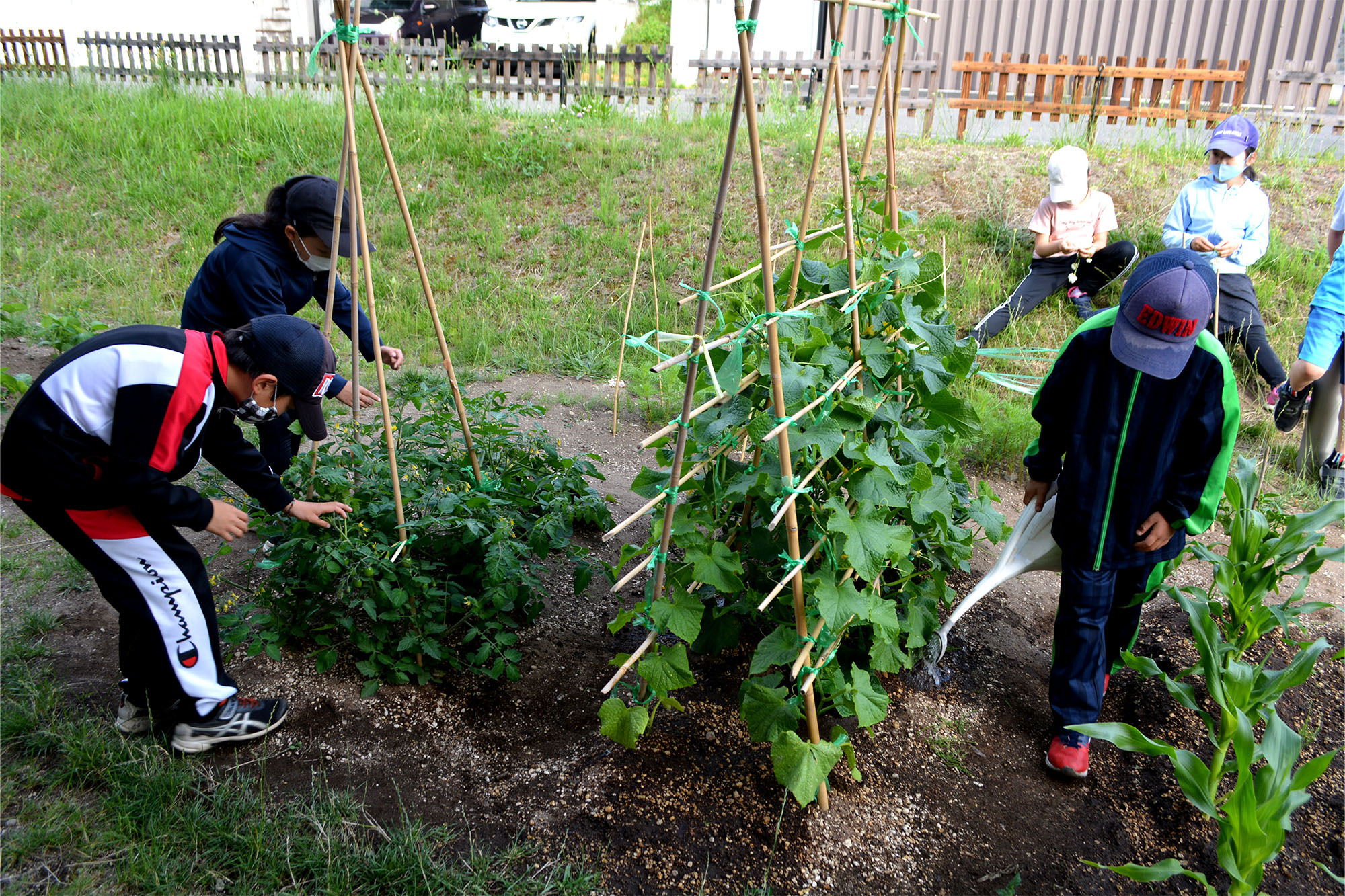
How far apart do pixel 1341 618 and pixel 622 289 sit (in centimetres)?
Answer: 481

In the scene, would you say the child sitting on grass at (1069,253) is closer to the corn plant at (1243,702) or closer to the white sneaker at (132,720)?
the corn plant at (1243,702)

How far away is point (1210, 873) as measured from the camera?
2295mm

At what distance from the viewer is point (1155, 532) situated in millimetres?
2459

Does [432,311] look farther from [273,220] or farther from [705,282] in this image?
[705,282]

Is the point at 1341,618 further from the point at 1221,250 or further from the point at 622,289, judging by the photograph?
the point at 622,289

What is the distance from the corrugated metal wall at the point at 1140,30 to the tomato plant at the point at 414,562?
9.48 m

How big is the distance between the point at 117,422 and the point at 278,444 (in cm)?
118

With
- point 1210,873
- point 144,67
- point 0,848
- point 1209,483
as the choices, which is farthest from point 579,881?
point 144,67

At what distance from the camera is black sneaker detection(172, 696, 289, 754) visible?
2.38m

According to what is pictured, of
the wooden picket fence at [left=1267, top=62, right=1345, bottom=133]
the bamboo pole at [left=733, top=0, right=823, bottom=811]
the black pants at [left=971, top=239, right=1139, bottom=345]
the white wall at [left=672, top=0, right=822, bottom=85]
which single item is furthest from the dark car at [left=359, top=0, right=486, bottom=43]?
the bamboo pole at [left=733, top=0, right=823, bottom=811]

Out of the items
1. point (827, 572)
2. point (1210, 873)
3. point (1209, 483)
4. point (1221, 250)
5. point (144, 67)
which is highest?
point (144, 67)

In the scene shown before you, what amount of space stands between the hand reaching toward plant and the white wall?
10.8m

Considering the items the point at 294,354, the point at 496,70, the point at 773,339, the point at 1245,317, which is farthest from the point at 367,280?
the point at 496,70

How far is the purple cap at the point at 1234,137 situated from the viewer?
4.85 metres
